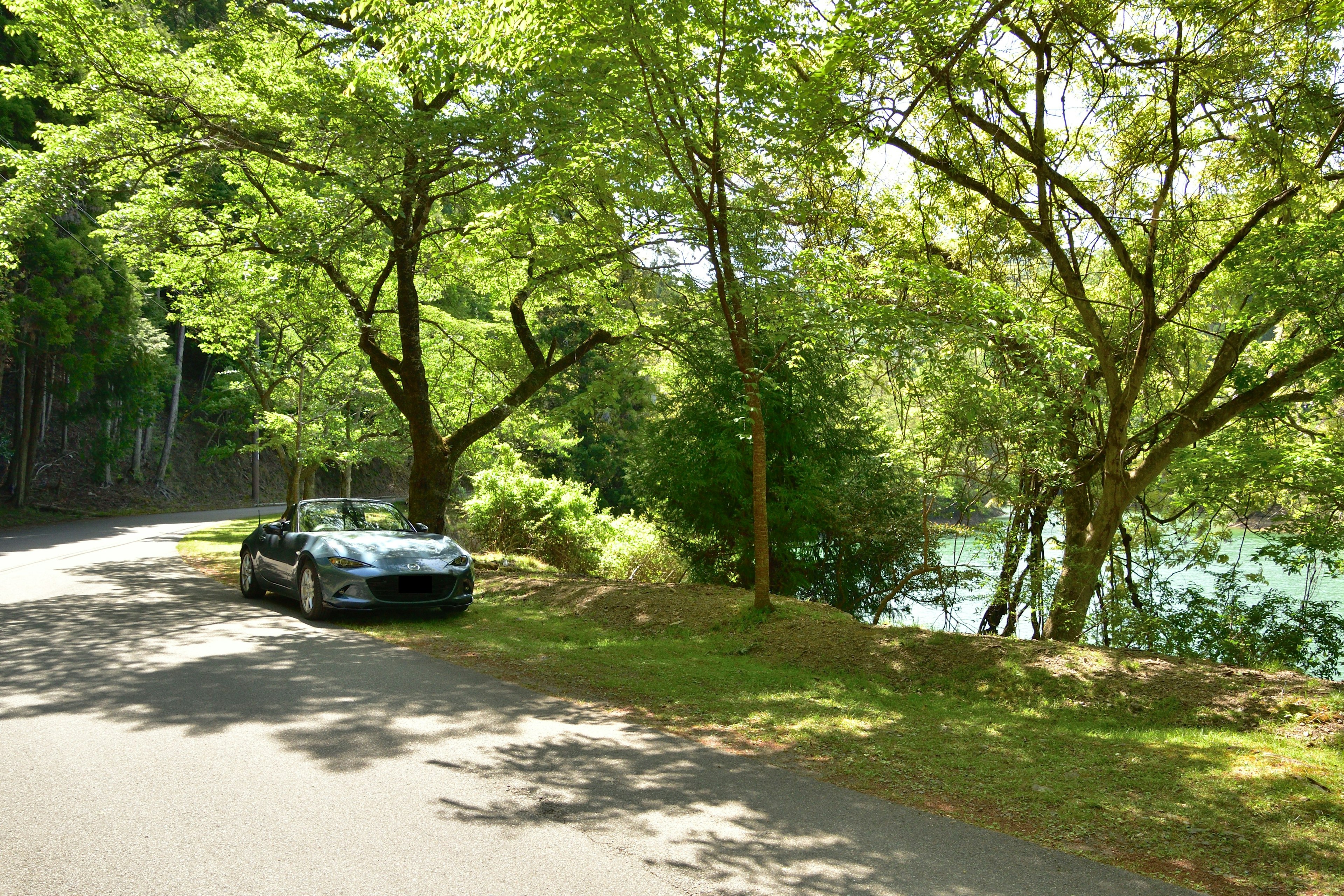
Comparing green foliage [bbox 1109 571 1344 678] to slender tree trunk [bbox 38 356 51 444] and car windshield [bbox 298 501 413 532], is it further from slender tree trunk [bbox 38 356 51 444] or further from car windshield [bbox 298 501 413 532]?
slender tree trunk [bbox 38 356 51 444]

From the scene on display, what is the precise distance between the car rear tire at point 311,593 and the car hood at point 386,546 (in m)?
0.35

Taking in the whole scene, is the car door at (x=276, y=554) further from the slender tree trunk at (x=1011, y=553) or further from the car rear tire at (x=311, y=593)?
the slender tree trunk at (x=1011, y=553)

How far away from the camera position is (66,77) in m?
14.7

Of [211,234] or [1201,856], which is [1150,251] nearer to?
[1201,856]

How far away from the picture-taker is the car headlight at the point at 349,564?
33.2ft

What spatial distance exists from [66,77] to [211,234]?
384 centimetres

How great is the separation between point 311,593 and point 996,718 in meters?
7.84

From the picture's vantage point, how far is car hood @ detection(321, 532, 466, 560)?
10.3 m

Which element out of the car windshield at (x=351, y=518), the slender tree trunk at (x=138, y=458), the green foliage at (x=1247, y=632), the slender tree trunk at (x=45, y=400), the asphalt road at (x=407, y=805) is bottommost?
the asphalt road at (x=407, y=805)

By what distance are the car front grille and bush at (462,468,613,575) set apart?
857 centimetres

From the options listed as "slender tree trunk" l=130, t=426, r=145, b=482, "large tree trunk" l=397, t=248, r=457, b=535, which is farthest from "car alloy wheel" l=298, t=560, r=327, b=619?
"slender tree trunk" l=130, t=426, r=145, b=482

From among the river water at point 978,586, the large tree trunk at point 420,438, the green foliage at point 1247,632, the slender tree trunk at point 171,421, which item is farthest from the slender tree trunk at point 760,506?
the slender tree trunk at point 171,421

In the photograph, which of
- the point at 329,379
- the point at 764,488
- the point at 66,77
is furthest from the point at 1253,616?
the point at 329,379

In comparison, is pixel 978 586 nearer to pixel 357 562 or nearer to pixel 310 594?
pixel 357 562
